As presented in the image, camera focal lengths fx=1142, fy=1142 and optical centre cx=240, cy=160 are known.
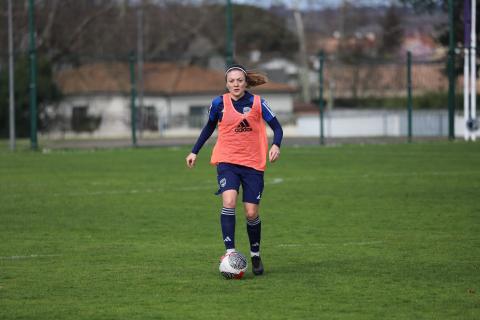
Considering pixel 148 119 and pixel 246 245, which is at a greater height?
pixel 148 119

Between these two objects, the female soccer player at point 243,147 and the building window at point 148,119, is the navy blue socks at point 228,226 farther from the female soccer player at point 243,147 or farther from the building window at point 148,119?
the building window at point 148,119

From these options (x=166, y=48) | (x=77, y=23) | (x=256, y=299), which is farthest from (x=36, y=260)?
(x=166, y=48)

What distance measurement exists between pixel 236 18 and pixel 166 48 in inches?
759

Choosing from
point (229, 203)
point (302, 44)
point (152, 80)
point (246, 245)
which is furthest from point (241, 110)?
point (152, 80)

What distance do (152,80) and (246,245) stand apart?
67835 mm

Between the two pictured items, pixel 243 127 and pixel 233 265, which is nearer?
pixel 233 265

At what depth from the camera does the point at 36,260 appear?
11.4 metres

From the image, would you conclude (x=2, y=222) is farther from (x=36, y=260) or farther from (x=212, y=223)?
(x=36, y=260)

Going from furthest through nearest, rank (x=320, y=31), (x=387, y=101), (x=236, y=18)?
(x=236, y=18) < (x=320, y=31) < (x=387, y=101)

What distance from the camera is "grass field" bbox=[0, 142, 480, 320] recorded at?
874cm

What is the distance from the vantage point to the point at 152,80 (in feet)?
261

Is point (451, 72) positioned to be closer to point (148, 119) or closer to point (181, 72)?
point (148, 119)

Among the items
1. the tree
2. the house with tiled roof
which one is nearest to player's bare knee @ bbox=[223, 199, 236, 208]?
the tree

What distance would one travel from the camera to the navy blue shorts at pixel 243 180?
1029 cm
